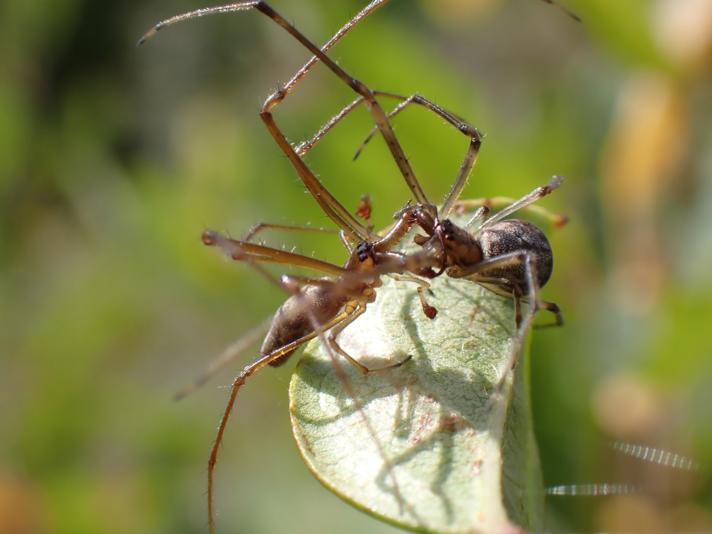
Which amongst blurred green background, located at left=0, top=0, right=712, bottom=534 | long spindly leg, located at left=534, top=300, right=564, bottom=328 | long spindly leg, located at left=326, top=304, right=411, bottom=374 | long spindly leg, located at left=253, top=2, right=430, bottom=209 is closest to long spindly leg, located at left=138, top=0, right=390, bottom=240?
long spindly leg, located at left=253, top=2, right=430, bottom=209

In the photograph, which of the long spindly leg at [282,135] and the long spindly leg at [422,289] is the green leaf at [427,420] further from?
the long spindly leg at [282,135]

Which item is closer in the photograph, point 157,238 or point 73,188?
point 157,238

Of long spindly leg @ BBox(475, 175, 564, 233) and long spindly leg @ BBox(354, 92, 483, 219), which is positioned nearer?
long spindly leg @ BBox(475, 175, 564, 233)

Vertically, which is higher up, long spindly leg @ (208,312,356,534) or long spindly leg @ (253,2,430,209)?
long spindly leg @ (253,2,430,209)

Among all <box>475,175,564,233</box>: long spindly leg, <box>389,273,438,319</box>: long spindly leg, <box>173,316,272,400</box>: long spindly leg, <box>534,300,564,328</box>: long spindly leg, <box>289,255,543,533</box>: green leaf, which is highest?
<box>173,316,272,400</box>: long spindly leg

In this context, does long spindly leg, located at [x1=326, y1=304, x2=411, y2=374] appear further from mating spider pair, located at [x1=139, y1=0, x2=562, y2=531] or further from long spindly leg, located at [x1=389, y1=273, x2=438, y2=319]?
long spindly leg, located at [x1=389, y1=273, x2=438, y2=319]

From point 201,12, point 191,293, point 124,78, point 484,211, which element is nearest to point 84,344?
point 191,293

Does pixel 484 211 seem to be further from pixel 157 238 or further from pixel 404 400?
pixel 157 238
